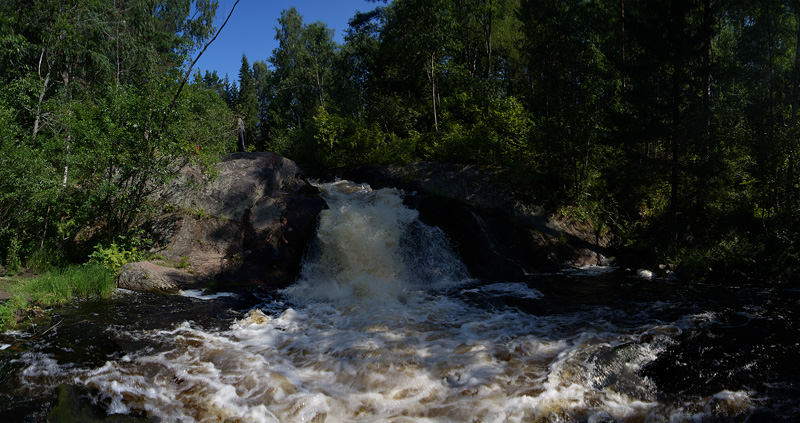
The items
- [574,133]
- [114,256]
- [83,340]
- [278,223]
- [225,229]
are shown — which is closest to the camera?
[83,340]

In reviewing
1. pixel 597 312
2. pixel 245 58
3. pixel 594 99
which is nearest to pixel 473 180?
pixel 594 99

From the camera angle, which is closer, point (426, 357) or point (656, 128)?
point (426, 357)

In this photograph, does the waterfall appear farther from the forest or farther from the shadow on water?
the forest

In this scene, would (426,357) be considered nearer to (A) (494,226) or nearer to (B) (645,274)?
→ (A) (494,226)

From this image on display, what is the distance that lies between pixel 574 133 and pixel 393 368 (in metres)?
10.2

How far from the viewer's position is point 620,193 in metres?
13.2

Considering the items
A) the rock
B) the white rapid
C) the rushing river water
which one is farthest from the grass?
the rock

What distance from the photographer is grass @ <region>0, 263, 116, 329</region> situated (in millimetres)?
6574

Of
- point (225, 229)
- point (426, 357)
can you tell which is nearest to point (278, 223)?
point (225, 229)

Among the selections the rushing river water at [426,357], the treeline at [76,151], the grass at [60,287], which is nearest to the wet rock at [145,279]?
the grass at [60,287]

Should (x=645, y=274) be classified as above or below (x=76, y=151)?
below

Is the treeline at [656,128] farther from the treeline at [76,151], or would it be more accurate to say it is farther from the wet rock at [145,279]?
the wet rock at [145,279]

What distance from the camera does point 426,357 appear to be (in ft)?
17.5

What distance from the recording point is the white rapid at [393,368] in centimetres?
404
